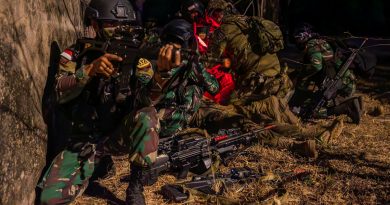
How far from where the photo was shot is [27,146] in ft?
12.2

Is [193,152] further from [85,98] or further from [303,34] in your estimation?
[303,34]

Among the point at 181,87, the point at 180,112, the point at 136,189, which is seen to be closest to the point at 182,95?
the point at 181,87

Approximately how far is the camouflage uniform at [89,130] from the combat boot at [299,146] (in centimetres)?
204

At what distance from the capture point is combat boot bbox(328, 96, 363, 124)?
21.9ft

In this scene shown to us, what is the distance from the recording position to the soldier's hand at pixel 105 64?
3.77m

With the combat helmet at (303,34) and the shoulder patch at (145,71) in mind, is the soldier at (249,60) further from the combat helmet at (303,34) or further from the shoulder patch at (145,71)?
the shoulder patch at (145,71)

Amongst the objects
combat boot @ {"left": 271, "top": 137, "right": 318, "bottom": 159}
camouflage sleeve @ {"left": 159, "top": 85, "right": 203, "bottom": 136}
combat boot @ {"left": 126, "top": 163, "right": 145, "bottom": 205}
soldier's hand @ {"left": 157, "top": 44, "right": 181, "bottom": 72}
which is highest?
soldier's hand @ {"left": 157, "top": 44, "right": 181, "bottom": 72}

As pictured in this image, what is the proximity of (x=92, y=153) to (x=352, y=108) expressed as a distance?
13.2 feet

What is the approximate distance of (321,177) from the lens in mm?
4781

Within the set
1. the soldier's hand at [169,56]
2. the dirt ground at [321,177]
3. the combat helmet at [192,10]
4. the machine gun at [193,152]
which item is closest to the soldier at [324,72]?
the dirt ground at [321,177]

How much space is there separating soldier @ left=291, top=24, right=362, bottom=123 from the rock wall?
12.8 feet

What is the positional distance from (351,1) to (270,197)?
30.4ft

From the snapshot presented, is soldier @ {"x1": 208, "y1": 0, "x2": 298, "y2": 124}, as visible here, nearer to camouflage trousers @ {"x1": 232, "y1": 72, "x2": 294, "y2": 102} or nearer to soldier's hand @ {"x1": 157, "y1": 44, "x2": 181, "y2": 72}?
camouflage trousers @ {"x1": 232, "y1": 72, "x2": 294, "y2": 102}

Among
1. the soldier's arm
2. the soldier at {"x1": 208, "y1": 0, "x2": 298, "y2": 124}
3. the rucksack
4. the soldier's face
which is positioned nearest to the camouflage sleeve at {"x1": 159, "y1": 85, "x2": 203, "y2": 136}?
the soldier's arm
